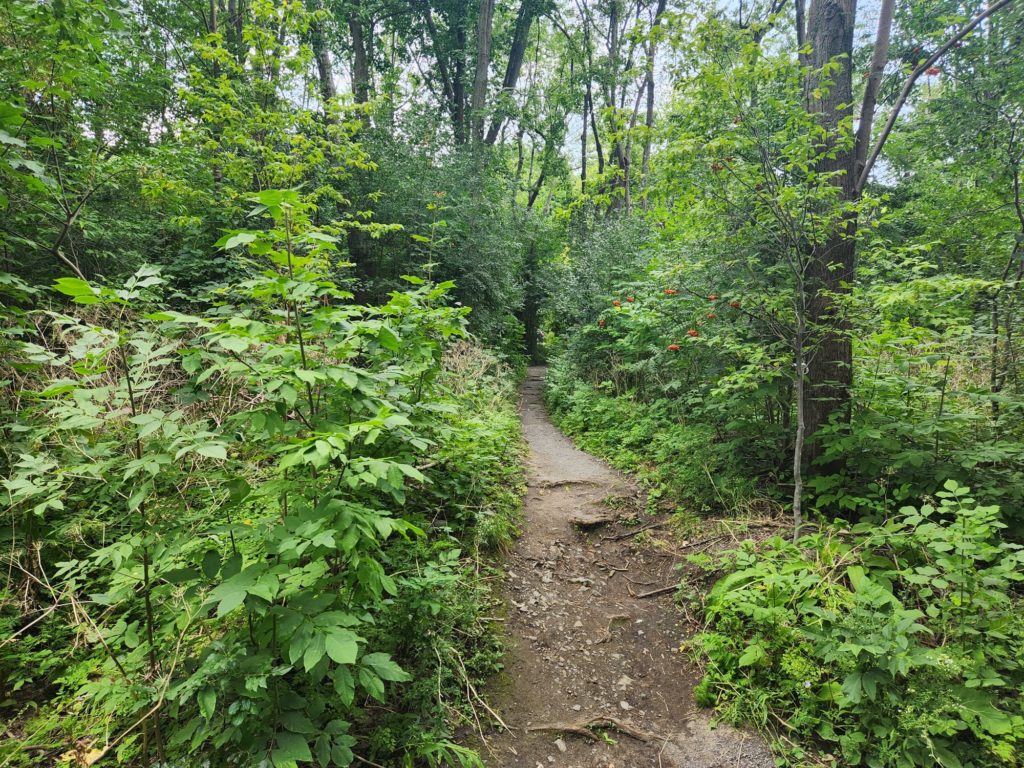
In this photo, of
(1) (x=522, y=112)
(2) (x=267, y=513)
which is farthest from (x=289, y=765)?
(1) (x=522, y=112)

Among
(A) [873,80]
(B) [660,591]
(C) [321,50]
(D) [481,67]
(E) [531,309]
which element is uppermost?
(D) [481,67]

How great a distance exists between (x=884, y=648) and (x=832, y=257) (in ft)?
11.6

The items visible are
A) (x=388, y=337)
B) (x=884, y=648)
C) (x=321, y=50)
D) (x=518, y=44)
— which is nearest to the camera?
(x=388, y=337)

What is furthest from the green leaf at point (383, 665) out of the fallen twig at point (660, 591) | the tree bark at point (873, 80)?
the tree bark at point (873, 80)

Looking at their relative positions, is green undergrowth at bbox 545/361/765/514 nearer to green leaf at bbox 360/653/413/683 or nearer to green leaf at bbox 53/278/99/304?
green leaf at bbox 360/653/413/683

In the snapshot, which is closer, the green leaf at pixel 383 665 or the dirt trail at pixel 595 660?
the green leaf at pixel 383 665

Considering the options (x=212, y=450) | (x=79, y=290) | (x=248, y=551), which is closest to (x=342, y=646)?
Answer: (x=212, y=450)

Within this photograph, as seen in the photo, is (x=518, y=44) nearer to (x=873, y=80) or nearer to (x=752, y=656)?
(x=873, y=80)

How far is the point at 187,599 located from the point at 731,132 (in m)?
4.66

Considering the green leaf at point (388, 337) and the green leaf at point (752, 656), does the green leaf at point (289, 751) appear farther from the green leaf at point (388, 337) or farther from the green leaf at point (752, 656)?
the green leaf at point (752, 656)

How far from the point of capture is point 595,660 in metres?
3.29

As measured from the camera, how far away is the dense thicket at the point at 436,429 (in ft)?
6.30

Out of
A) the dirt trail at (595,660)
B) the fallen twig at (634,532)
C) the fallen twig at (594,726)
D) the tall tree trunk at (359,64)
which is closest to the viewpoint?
the dirt trail at (595,660)

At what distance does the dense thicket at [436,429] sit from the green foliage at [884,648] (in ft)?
0.07
